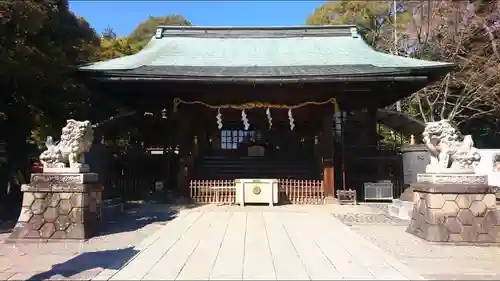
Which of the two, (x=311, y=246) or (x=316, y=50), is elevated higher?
(x=316, y=50)

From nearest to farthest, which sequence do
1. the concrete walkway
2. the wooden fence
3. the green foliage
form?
the concrete walkway
the wooden fence
the green foliage

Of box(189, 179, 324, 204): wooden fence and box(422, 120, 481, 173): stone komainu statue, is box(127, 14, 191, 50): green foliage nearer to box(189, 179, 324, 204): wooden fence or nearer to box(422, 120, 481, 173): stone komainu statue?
box(189, 179, 324, 204): wooden fence

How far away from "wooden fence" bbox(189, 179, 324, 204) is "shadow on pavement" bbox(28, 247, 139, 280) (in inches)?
241

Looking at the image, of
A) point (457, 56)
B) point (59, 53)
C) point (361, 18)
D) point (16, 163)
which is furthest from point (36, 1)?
point (361, 18)

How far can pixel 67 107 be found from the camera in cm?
1275

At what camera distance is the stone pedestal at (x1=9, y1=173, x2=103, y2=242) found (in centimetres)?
669

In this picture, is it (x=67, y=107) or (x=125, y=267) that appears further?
(x=67, y=107)

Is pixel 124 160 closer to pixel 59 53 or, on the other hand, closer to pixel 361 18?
pixel 59 53

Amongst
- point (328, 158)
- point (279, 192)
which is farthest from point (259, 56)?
point (279, 192)

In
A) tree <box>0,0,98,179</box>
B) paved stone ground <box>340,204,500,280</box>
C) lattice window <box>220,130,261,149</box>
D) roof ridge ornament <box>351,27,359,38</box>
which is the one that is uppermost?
roof ridge ornament <box>351,27,359,38</box>

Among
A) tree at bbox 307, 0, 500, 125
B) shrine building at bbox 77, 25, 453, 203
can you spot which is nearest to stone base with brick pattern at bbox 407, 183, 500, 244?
shrine building at bbox 77, 25, 453, 203

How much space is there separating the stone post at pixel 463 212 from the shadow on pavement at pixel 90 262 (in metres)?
4.96

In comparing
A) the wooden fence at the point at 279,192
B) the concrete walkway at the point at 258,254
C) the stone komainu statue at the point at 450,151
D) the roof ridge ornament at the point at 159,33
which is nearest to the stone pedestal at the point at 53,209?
the concrete walkway at the point at 258,254

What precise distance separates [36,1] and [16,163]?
4.81 m
